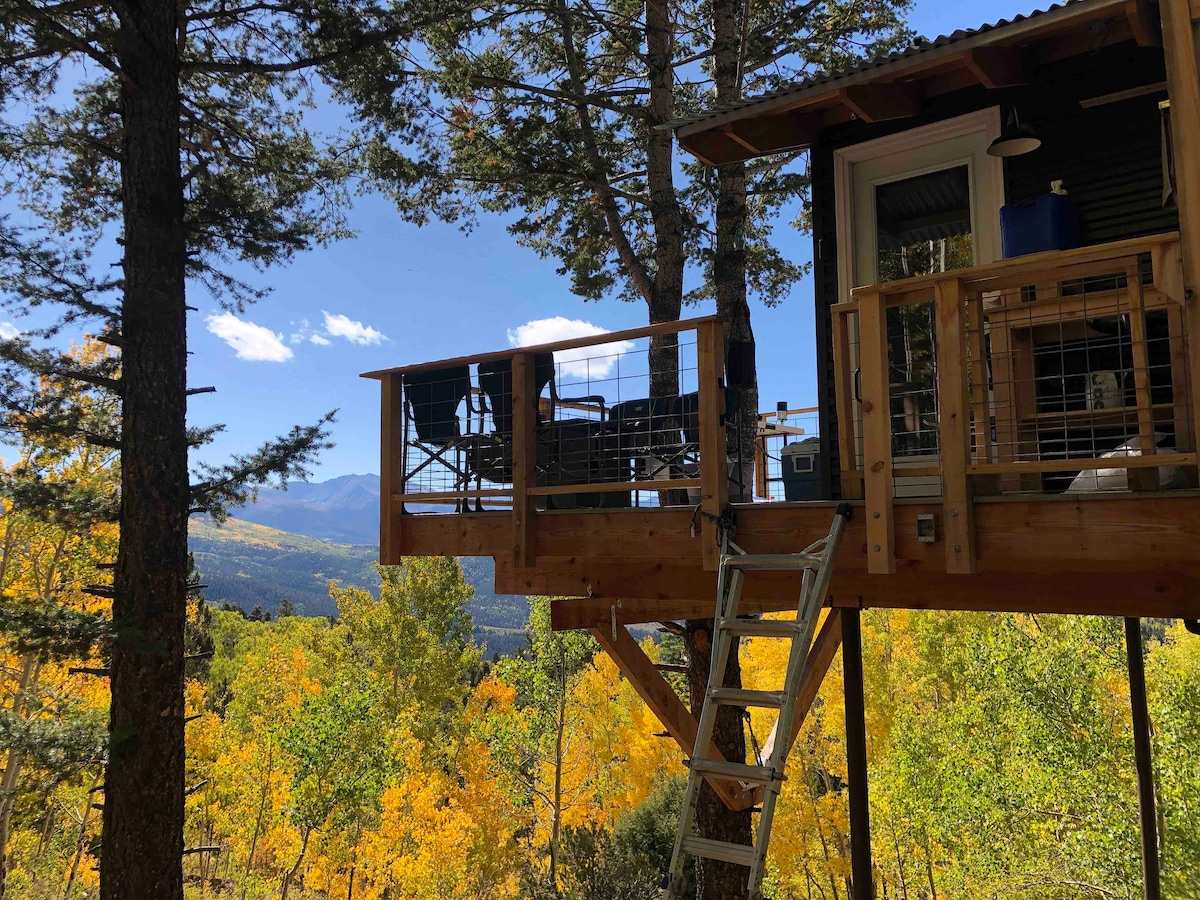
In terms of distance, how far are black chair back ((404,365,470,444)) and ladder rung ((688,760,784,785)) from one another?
122 inches

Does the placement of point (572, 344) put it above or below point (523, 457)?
above

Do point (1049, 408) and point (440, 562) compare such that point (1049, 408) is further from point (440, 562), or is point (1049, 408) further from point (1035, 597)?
point (440, 562)

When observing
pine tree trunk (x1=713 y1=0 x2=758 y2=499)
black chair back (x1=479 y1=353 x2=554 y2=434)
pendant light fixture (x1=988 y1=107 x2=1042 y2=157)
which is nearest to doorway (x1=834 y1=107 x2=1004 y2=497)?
pendant light fixture (x1=988 y1=107 x2=1042 y2=157)

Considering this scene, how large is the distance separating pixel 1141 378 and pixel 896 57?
2.46m

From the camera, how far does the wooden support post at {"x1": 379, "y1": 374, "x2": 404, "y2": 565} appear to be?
5355 mm

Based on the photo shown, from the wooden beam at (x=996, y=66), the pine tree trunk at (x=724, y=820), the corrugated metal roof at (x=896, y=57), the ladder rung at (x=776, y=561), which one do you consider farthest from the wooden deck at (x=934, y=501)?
the pine tree trunk at (x=724, y=820)

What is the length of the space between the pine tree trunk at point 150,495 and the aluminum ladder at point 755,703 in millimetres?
5108

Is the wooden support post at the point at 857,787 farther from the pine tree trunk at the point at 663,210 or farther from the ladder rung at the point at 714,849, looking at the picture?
the pine tree trunk at the point at 663,210

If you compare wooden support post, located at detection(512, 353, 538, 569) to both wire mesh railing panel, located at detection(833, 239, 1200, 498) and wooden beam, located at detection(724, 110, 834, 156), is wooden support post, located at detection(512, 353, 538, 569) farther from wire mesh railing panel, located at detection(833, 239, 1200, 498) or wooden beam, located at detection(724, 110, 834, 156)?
wooden beam, located at detection(724, 110, 834, 156)

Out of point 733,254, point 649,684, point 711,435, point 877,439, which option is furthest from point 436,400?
point 733,254

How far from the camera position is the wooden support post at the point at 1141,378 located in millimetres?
3066

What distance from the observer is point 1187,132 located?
2.74m

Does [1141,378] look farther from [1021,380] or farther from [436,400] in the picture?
[436,400]

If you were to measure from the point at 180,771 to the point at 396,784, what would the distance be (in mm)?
10898
